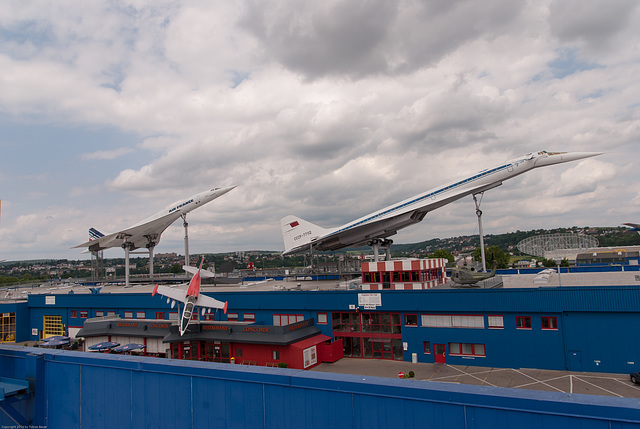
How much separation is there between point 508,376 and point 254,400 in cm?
1998

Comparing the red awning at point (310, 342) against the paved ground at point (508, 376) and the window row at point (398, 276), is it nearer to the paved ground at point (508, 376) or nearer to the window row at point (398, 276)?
the paved ground at point (508, 376)

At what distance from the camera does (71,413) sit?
12.1m

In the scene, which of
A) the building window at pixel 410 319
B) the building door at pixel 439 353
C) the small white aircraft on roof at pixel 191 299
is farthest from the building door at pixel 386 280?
the small white aircraft on roof at pixel 191 299

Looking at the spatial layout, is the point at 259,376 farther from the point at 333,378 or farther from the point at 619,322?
the point at 619,322

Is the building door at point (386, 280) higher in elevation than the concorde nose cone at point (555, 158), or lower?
lower

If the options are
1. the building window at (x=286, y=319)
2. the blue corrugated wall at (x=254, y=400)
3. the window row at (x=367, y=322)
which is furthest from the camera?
the building window at (x=286, y=319)

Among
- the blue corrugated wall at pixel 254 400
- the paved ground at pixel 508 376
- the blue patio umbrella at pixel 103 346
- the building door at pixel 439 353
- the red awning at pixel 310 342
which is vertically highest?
the blue corrugated wall at pixel 254 400

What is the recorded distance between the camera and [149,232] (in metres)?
62.3

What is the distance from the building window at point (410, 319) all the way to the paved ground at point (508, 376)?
275cm

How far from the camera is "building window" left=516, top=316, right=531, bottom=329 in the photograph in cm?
2573

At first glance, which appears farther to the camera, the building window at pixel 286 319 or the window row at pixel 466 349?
the building window at pixel 286 319

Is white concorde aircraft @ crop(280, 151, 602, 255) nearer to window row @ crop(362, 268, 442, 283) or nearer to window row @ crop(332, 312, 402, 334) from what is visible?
window row @ crop(362, 268, 442, 283)

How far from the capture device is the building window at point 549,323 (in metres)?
25.0

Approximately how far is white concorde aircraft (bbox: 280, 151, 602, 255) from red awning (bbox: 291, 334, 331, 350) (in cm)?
1518
